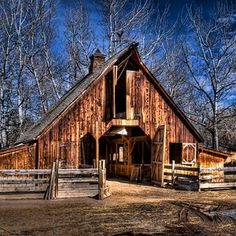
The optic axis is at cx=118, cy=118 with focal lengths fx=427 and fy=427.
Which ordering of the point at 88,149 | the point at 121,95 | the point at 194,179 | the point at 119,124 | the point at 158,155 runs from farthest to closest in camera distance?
the point at 88,149
the point at 121,95
the point at 158,155
the point at 119,124
the point at 194,179

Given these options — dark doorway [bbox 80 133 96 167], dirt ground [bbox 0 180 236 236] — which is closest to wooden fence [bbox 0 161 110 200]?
dirt ground [bbox 0 180 236 236]

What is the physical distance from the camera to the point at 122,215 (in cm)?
1280

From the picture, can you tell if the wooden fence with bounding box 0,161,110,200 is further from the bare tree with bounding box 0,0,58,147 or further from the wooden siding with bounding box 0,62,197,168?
the bare tree with bounding box 0,0,58,147

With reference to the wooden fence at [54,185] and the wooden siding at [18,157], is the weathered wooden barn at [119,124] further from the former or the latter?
the wooden fence at [54,185]

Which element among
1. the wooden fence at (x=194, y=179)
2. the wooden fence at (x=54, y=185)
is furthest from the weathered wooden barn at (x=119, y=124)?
the wooden fence at (x=54, y=185)

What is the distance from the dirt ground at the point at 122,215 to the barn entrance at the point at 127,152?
7.15 m

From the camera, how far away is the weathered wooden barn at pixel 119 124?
20797 millimetres

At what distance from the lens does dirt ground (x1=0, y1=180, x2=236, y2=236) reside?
1048cm

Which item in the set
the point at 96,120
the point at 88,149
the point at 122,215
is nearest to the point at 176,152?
the point at 96,120

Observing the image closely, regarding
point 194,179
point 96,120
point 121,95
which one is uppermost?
point 121,95

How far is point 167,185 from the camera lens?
2198 cm

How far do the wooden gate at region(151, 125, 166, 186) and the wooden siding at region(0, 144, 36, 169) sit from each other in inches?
261

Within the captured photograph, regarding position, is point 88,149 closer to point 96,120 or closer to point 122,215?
point 96,120

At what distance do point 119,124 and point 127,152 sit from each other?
18.4 ft
